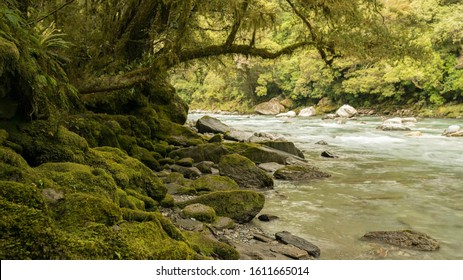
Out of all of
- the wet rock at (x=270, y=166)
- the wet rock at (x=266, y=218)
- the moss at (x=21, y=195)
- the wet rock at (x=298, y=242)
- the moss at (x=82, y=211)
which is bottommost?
the wet rock at (x=270, y=166)

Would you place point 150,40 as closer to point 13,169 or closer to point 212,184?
point 212,184

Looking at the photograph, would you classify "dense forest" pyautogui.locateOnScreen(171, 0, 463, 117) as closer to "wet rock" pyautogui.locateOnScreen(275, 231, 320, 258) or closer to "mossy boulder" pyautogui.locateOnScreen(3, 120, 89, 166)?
"wet rock" pyautogui.locateOnScreen(275, 231, 320, 258)

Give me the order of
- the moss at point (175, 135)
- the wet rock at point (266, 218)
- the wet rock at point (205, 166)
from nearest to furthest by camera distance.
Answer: the wet rock at point (266, 218) < the wet rock at point (205, 166) < the moss at point (175, 135)

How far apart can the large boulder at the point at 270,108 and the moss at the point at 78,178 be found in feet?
146

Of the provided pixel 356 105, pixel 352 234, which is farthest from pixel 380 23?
pixel 356 105

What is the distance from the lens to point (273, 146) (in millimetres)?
13109

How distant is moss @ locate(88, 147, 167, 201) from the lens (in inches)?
203

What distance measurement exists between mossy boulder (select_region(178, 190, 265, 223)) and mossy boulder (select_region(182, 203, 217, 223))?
0.33 m

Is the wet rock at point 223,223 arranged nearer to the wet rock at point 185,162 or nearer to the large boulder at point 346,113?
the wet rock at point 185,162

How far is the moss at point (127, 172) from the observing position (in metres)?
5.15

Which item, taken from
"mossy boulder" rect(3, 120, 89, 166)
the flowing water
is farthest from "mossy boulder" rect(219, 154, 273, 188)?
"mossy boulder" rect(3, 120, 89, 166)

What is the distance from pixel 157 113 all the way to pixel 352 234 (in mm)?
8342

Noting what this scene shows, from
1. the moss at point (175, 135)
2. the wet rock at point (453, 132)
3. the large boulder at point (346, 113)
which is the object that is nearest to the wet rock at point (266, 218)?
the moss at point (175, 135)

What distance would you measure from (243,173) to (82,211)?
5.55 meters
